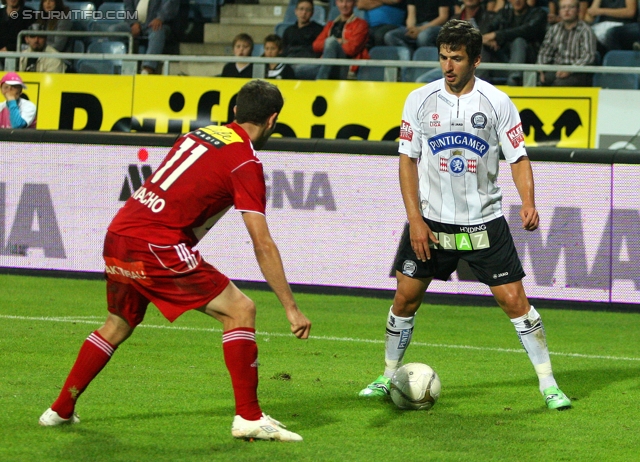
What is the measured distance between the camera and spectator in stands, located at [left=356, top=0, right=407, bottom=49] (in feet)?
50.5

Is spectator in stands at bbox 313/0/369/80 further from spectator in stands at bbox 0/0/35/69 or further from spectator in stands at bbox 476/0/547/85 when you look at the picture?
spectator in stands at bbox 0/0/35/69

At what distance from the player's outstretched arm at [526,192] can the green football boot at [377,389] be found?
1295 millimetres

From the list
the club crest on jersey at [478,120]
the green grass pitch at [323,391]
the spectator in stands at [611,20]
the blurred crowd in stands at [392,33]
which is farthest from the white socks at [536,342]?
the spectator in stands at [611,20]

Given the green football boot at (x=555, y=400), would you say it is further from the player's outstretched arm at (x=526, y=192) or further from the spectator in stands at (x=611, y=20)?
the spectator in stands at (x=611, y=20)

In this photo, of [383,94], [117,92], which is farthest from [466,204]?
[117,92]

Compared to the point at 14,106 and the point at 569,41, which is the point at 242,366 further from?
the point at 14,106

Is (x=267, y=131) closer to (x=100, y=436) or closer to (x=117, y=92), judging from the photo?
(x=100, y=436)

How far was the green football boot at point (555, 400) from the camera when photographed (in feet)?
20.7

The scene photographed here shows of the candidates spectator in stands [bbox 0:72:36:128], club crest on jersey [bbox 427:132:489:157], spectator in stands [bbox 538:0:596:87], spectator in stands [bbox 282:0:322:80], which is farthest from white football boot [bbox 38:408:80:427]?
spectator in stands [bbox 282:0:322:80]

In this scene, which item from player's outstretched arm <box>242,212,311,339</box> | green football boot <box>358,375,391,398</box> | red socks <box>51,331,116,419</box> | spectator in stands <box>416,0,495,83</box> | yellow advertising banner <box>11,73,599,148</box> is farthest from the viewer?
spectator in stands <box>416,0,495,83</box>

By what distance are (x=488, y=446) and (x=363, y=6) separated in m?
11.2

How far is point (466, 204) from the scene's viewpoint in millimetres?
6348

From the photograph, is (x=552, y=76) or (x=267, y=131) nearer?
(x=267, y=131)

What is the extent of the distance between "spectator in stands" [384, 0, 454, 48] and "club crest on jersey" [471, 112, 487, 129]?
8531 mm
